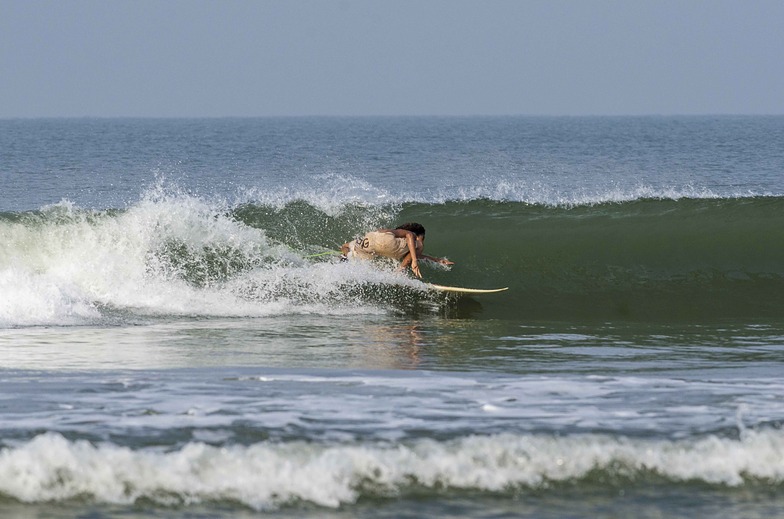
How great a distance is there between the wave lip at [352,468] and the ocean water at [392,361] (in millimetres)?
16

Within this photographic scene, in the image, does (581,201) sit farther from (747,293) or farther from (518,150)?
(518,150)

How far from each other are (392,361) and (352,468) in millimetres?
3680

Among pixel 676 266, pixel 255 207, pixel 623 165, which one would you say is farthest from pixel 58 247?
pixel 623 165

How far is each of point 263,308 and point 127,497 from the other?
812cm

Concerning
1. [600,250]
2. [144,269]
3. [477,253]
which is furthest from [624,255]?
[144,269]

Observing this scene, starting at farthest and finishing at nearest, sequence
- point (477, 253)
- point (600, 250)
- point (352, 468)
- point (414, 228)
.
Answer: point (600, 250)
point (477, 253)
point (414, 228)
point (352, 468)

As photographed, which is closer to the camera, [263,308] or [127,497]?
[127,497]

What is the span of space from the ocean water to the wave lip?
16mm

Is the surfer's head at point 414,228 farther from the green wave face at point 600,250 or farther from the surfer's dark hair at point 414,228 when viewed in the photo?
the green wave face at point 600,250

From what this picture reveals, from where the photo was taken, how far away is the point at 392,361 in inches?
418

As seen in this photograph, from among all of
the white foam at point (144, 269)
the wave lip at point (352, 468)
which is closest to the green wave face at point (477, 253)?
the white foam at point (144, 269)

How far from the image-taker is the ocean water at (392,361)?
269 inches

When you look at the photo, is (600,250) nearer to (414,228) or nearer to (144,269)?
(414,228)

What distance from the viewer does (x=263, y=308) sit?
14.7 metres
